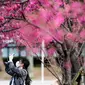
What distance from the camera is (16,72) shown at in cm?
1059

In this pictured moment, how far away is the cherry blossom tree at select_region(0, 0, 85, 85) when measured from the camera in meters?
8.97

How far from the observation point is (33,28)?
30.8 ft

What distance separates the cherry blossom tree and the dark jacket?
0.67m

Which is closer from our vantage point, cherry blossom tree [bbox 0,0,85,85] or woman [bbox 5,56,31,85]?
cherry blossom tree [bbox 0,0,85,85]

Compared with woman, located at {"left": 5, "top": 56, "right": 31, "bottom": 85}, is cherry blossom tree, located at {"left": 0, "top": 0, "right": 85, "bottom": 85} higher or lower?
higher

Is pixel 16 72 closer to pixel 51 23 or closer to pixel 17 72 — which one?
pixel 17 72

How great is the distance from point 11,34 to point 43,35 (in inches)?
93.2

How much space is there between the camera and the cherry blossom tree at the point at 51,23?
897 cm

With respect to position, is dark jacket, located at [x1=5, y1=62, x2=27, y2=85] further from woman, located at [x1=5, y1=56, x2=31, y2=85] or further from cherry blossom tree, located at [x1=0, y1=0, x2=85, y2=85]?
cherry blossom tree, located at [x1=0, y1=0, x2=85, y2=85]

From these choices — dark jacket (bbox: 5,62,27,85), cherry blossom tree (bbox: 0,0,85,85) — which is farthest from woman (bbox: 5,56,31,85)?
cherry blossom tree (bbox: 0,0,85,85)

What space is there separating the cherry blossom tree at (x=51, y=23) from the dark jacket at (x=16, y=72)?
0.67 meters

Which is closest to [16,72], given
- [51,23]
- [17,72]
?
[17,72]

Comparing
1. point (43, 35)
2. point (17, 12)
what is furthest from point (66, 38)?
point (17, 12)

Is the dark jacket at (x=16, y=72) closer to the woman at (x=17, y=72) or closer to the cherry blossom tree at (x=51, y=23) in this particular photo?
the woman at (x=17, y=72)
